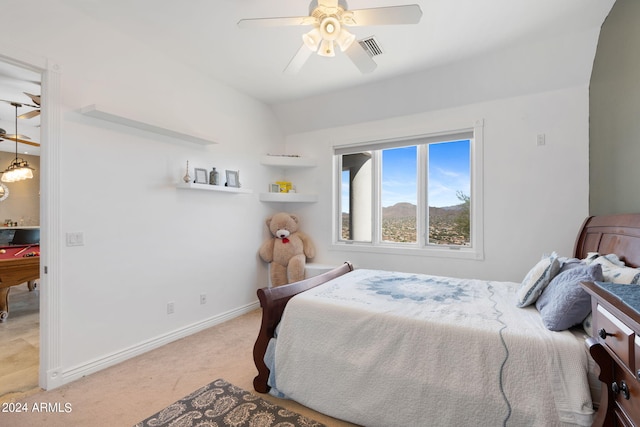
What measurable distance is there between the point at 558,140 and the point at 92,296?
4.29 metres

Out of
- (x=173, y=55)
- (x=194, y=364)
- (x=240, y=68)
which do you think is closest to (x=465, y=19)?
(x=240, y=68)

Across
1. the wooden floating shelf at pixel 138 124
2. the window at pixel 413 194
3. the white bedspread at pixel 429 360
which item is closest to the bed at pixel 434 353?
the white bedspread at pixel 429 360

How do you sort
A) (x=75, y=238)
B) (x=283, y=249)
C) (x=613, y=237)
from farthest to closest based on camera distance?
(x=283, y=249) < (x=75, y=238) < (x=613, y=237)

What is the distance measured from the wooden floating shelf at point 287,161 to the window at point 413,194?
40 centimetres

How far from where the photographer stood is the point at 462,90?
→ 311 cm

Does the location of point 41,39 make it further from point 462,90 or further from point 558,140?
point 558,140

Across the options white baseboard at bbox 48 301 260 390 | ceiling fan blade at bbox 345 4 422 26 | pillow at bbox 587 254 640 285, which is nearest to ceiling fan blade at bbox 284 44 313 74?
ceiling fan blade at bbox 345 4 422 26

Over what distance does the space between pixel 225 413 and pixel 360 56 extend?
2.44 meters

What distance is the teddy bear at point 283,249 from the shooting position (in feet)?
12.9

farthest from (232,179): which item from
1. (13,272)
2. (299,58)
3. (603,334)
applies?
(603,334)

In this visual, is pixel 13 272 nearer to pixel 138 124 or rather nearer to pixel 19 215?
pixel 138 124

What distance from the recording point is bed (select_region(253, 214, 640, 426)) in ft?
4.42

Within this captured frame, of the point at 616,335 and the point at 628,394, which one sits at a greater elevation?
the point at 616,335

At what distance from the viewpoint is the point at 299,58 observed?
6.63 feet
